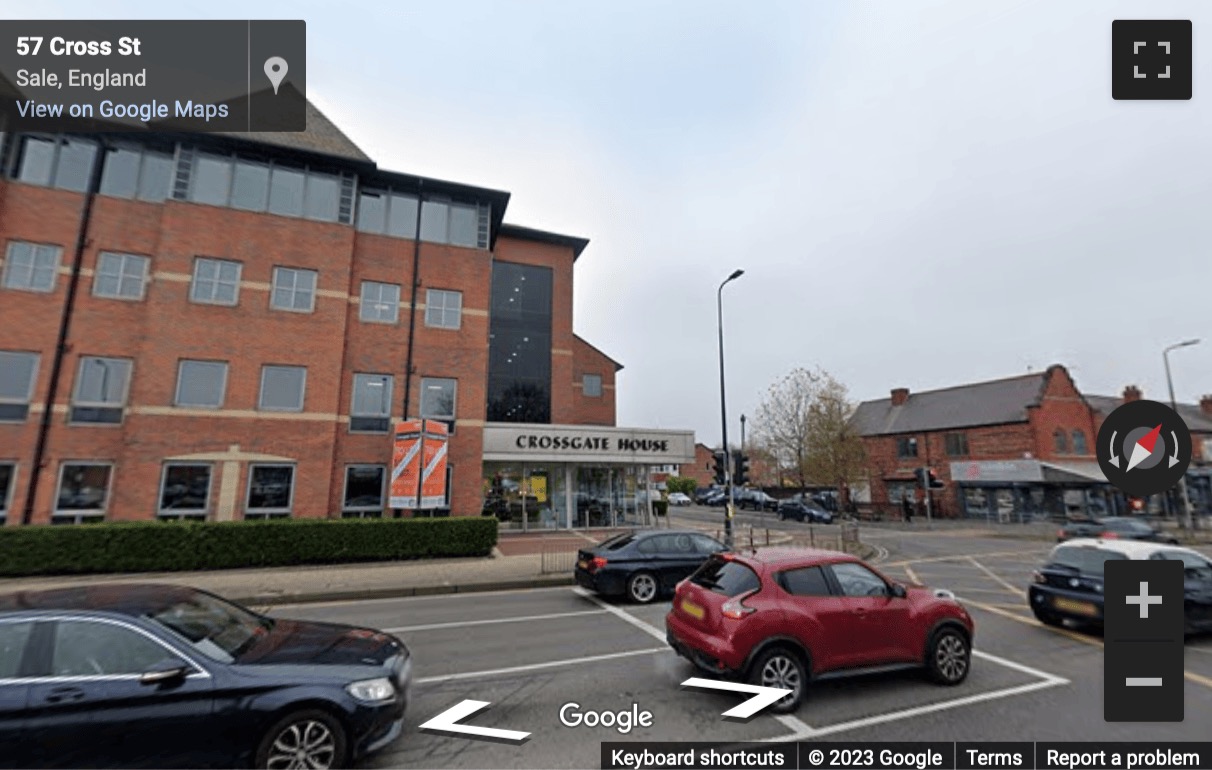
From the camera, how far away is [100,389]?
15.9 metres

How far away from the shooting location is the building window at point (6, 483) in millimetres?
14727

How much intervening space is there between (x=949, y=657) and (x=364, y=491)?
17.3 meters

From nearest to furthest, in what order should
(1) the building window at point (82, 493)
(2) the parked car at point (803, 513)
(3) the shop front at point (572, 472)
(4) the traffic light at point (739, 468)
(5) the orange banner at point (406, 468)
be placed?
(4) the traffic light at point (739, 468), (1) the building window at point (82, 493), (5) the orange banner at point (406, 468), (3) the shop front at point (572, 472), (2) the parked car at point (803, 513)

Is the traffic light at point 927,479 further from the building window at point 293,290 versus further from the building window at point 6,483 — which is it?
the building window at point 6,483

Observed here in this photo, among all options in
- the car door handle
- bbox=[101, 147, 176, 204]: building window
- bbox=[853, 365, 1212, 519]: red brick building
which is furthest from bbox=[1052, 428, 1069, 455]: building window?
Result: bbox=[101, 147, 176, 204]: building window

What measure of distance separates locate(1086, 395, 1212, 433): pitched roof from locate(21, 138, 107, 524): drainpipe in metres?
56.3

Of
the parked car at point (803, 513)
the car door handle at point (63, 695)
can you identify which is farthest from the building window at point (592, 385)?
the car door handle at point (63, 695)

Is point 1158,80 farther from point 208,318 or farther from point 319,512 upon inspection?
point 208,318

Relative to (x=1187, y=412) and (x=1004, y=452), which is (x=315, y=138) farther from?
(x=1187, y=412)

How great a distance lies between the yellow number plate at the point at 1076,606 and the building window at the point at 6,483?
24.8 metres

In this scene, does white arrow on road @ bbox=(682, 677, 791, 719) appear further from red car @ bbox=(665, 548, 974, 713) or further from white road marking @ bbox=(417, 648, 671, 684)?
white road marking @ bbox=(417, 648, 671, 684)

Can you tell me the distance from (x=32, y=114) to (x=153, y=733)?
23249 millimetres

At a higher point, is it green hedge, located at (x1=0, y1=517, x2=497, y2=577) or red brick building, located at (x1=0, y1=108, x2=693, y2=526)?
red brick building, located at (x1=0, y1=108, x2=693, y2=526)

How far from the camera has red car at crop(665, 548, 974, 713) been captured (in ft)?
16.5
